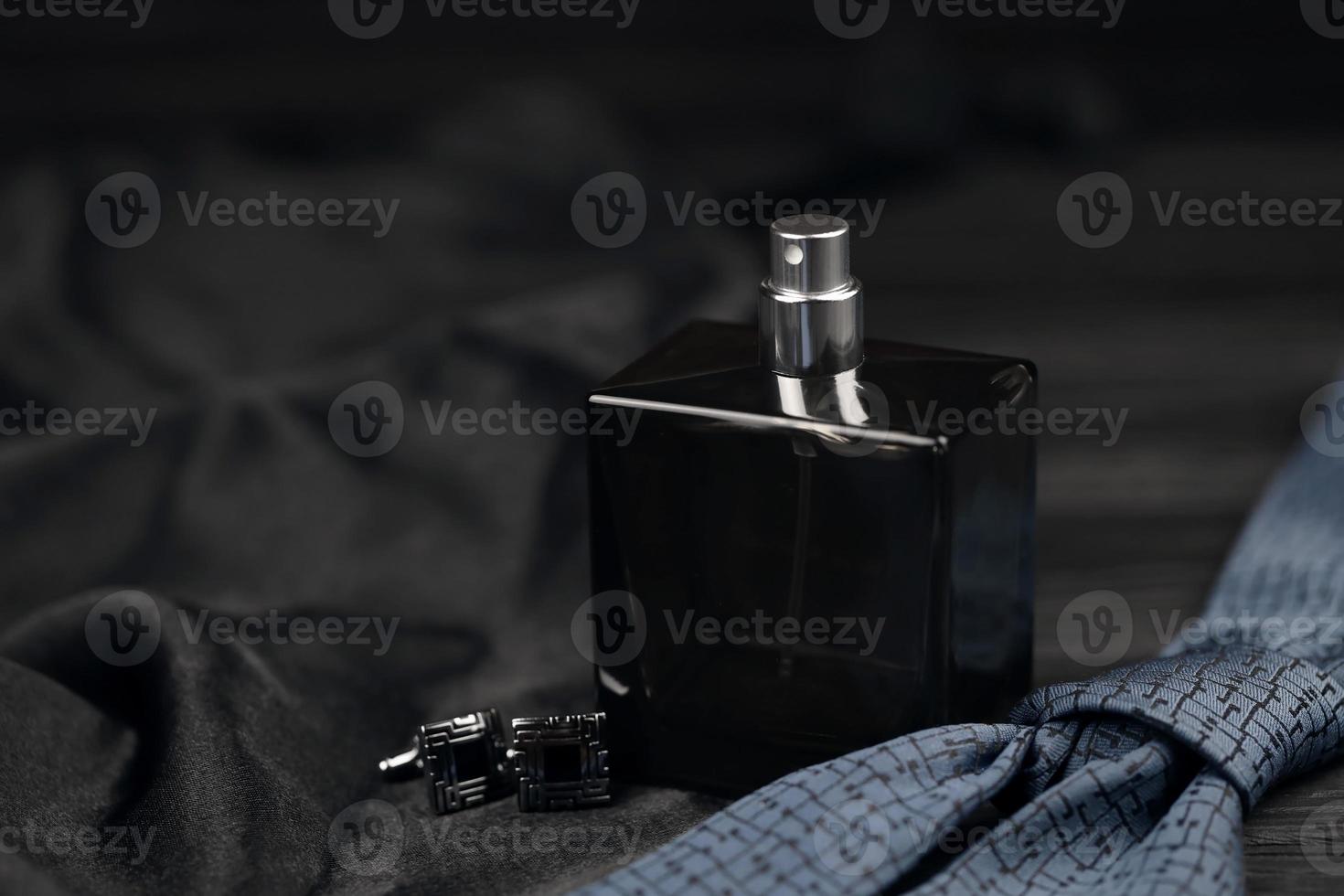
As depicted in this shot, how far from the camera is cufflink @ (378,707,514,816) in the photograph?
81 centimetres

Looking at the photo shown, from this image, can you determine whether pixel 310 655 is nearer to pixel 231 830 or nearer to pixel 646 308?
pixel 231 830

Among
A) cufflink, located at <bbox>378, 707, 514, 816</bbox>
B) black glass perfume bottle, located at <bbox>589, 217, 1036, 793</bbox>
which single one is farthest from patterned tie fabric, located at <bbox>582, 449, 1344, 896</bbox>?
cufflink, located at <bbox>378, 707, 514, 816</bbox>

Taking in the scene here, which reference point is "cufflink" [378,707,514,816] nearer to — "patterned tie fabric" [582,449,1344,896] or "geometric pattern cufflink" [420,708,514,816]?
"geometric pattern cufflink" [420,708,514,816]

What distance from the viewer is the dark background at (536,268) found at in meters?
1.08

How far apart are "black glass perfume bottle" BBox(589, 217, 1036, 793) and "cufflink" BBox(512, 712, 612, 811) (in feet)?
0.13

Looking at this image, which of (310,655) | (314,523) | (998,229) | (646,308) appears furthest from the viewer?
(998,229)

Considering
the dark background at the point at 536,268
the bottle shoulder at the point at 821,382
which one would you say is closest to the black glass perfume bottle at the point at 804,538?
the bottle shoulder at the point at 821,382

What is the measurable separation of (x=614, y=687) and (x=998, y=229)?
2.21 feet

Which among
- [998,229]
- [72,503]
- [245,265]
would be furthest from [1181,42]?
[72,503]

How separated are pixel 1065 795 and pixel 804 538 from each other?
0.18 m

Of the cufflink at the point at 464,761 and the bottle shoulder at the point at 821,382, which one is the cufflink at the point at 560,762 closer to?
the cufflink at the point at 464,761

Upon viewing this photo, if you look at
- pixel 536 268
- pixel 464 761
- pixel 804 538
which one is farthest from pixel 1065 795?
pixel 536 268

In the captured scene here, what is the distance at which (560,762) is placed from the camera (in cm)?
81

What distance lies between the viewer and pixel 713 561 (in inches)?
31.7
